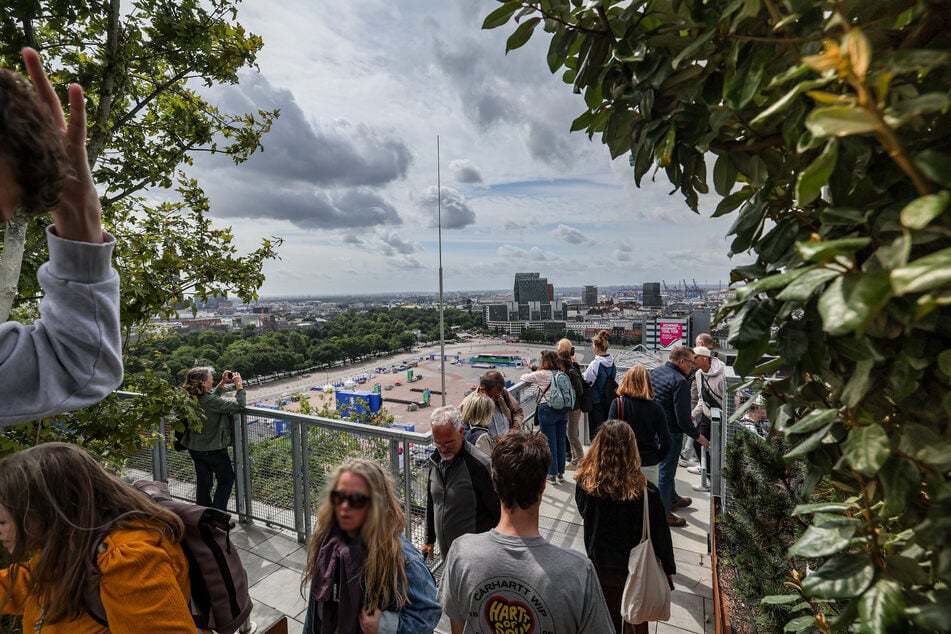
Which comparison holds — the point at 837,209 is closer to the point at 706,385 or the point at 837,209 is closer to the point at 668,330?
the point at 706,385

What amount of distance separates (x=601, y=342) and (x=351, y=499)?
17.1 ft

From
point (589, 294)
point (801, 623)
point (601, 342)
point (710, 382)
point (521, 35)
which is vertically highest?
point (521, 35)

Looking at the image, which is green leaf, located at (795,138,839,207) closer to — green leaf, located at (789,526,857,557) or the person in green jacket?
green leaf, located at (789,526,857,557)

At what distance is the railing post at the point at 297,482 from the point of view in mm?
5102

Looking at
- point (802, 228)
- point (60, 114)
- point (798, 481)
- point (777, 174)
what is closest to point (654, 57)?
point (777, 174)

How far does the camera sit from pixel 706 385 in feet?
20.7

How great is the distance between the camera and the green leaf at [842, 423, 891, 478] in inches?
24.6

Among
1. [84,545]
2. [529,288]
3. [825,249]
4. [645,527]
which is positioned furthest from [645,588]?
[529,288]

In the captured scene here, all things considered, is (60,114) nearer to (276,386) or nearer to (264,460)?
(264,460)

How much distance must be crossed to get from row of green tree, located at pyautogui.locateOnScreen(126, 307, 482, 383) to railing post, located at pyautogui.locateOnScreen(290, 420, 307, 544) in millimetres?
6283

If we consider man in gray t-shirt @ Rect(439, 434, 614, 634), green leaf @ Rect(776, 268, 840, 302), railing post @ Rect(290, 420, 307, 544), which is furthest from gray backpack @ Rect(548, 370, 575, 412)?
green leaf @ Rect(776, 268, 840, 302)

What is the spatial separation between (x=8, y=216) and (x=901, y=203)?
151cm

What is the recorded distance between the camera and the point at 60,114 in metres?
0.94

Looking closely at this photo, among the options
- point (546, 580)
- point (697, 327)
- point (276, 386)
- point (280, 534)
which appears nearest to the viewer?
point (546, 580)
